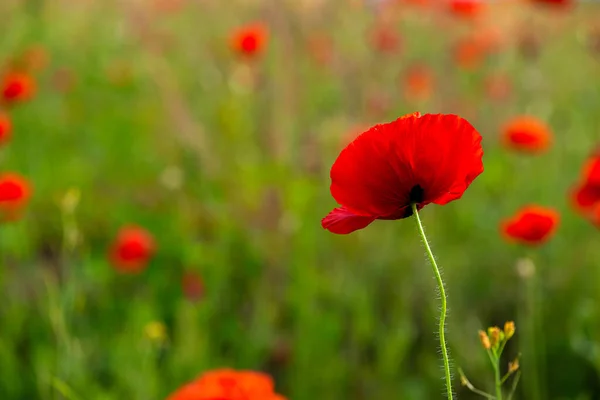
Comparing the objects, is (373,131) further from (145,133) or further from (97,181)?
(145,133)

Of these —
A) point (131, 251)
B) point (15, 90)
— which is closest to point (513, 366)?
point (131, 251)

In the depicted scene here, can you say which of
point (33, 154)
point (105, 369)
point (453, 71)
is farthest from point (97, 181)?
point (453, 71)

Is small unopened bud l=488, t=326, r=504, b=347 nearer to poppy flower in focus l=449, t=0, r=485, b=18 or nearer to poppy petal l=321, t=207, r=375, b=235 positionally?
poppy petal l=321, t=207, r=375, b=235

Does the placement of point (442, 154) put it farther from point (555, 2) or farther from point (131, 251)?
point (555, 2)

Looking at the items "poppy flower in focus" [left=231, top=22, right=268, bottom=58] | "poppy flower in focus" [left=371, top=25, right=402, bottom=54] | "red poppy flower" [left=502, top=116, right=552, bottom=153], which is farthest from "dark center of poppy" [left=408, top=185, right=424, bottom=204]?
"poppy flower in focus" [left=371, top=25, right=402, bottom=54]

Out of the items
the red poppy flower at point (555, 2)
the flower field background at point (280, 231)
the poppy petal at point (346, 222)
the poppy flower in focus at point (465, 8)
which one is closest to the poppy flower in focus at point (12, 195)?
the flower field background at point (280, 231)

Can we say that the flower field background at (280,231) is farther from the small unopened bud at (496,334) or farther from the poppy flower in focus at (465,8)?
the small unopened bud at (496,334)
